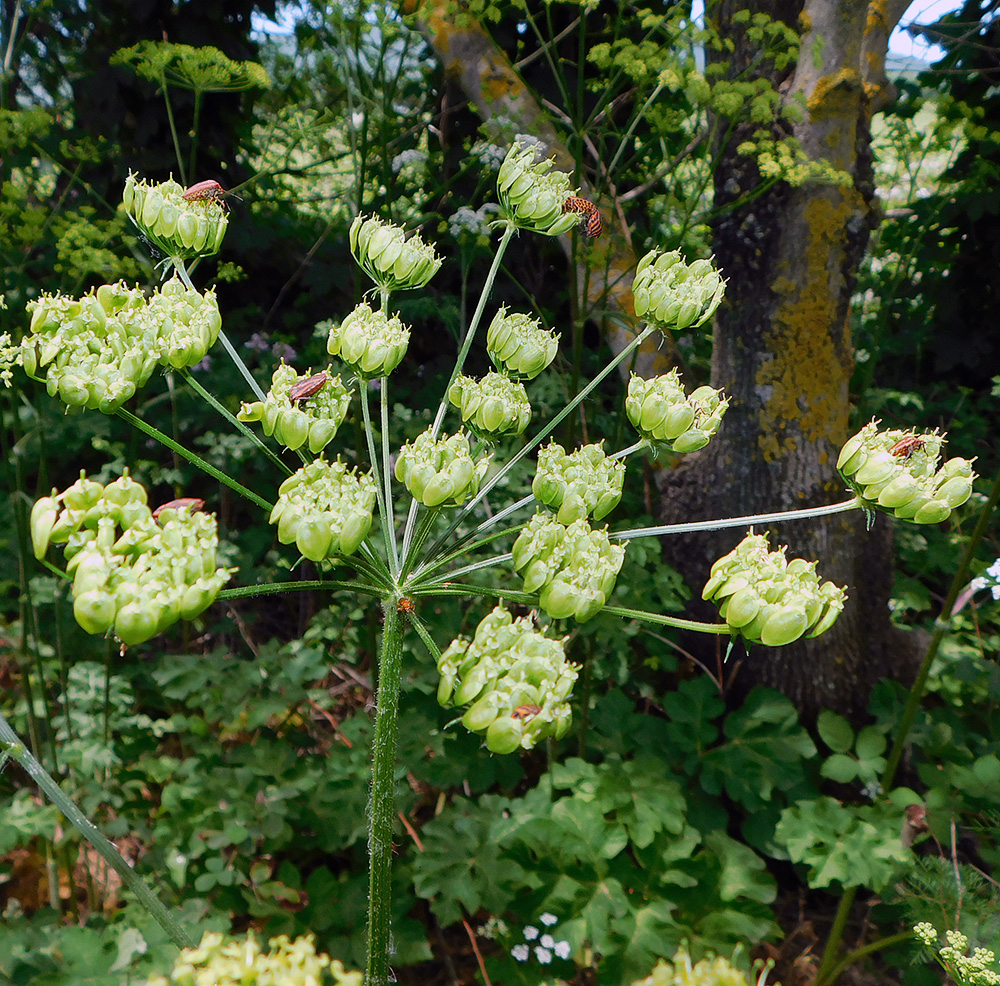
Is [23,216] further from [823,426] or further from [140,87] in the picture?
[823,426]

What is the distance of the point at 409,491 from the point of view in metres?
1.33

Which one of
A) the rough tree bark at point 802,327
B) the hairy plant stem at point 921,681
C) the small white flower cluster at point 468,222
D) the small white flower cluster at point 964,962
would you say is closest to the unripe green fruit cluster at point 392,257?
the small white flower cluster at point 468,222

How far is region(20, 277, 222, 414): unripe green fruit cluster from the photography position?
1.23 metres

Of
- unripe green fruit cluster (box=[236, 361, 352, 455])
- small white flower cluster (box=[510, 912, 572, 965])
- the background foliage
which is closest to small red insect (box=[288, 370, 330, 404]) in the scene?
unripe green fruit cluster (box=[236, 361, 352, 455])

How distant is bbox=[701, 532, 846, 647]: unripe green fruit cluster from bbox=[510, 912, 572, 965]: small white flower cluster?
56.9 inches

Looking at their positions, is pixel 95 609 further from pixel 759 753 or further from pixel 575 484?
pixel 759 753

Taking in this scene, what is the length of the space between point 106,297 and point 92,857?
280 cm

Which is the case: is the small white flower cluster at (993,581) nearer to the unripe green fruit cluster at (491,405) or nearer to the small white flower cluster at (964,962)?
the small white flower cluster at (964,962)

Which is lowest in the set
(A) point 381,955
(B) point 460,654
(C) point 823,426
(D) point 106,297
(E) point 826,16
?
(A) point 381,955

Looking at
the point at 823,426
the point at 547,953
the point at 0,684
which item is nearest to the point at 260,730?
the point at 547,953

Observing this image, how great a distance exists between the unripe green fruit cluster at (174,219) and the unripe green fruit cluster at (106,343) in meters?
0.16

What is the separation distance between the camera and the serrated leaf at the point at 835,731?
2771mm

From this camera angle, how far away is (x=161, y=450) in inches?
179

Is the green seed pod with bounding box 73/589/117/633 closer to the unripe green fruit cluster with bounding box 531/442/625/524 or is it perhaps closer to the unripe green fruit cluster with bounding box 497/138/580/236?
the unripe green fruit cluster with bounding box 531/442/625/524
